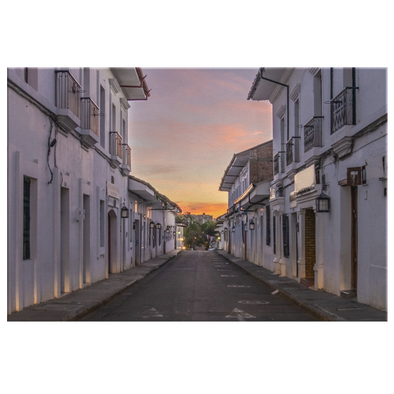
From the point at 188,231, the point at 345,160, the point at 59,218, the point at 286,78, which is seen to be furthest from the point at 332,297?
the point at 188,231

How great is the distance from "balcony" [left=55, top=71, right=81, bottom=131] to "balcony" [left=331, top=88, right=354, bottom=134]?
5.53 m

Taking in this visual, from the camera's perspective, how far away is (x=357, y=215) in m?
9.75

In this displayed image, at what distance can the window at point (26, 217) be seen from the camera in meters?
9.07

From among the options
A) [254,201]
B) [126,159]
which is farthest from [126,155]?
[254,201]

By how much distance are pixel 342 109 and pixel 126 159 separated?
11.2m

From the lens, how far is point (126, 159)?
1970 cm

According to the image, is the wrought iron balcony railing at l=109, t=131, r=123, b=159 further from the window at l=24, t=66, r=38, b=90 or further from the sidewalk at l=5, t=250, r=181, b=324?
the window at l=24, t=66, r=38, b=90

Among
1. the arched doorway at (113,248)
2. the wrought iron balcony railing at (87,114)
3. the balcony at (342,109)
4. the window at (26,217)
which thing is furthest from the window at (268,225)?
the window at (26,217)

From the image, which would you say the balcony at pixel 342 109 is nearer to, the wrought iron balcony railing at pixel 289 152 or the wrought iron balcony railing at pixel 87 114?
the wrought iron balcony railing at pixel 289 152

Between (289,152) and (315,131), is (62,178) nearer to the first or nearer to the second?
(315,131)

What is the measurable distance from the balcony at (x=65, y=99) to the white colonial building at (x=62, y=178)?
0.02 m

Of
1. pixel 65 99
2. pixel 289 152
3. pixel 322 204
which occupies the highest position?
pixel 65 99
